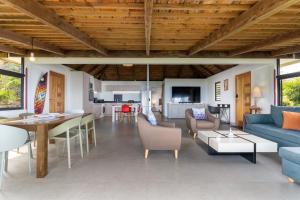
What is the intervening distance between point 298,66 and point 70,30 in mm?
5562

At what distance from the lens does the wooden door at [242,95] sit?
7.35 meters

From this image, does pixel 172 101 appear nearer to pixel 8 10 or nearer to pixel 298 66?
pixel 298 66

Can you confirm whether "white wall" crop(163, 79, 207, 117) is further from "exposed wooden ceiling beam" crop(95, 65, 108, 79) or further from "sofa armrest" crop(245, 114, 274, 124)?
"sofa armrest" crop(245, 114, 274, 124)

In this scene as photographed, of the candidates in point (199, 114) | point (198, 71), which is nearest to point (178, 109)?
point (198, 71)

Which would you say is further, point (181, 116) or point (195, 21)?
point (181, 116)

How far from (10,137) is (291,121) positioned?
189 inches

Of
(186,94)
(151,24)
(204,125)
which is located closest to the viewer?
(151,24)

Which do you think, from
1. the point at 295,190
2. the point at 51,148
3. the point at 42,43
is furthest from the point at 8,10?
the point at 295,190

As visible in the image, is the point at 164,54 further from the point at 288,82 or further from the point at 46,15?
the point at 288,82

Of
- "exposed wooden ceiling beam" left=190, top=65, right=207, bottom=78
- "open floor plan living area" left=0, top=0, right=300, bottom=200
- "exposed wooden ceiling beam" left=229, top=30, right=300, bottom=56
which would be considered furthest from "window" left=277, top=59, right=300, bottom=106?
"exposed wooden ceiling beam" left=190, top=65, right=207, bottom=78

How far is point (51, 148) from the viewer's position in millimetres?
4363

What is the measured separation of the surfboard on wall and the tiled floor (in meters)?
2.83

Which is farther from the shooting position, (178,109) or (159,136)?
(178,109)

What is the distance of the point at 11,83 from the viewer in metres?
5.17
